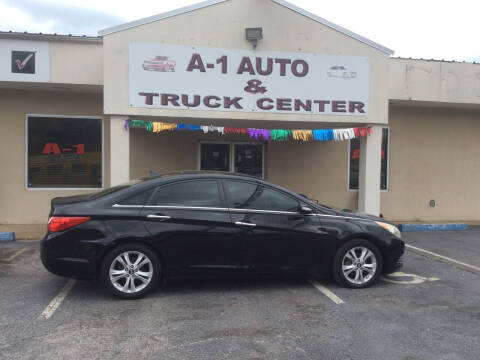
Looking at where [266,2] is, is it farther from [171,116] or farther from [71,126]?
[71,126]

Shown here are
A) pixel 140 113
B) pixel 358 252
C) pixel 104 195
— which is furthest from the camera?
pixel 140 113

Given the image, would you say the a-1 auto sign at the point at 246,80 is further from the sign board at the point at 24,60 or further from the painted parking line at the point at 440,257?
the painted parking line at the point at 440,257

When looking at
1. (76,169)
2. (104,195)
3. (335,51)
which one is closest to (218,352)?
(104,195)

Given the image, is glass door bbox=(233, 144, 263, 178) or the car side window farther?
glass door bbox=(233, 144, 263, 178)

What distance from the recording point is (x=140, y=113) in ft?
26.7

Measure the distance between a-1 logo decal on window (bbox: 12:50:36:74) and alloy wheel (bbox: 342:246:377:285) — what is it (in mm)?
7277

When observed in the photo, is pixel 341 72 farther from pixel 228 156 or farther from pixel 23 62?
pixel 23 62

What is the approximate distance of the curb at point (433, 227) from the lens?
10070 mm

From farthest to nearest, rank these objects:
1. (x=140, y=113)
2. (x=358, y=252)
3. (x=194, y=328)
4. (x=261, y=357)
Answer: (x=140, y=113), (x=358, y=252), (x=194, y=328), (x=261, y=357)

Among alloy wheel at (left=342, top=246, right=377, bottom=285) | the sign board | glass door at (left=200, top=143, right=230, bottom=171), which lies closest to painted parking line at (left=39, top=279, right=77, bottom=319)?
alloy wheel at (left=342, top=246, right=377, bottom=285)

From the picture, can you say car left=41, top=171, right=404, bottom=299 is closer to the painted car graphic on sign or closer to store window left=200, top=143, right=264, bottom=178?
the painted car graphic on sign

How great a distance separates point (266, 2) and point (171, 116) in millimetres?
2921

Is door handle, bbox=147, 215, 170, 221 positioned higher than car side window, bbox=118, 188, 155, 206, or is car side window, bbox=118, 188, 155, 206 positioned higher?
car side window, bbox=118, 188, 155, 206

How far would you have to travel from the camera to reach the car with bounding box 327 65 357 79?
8.75m
